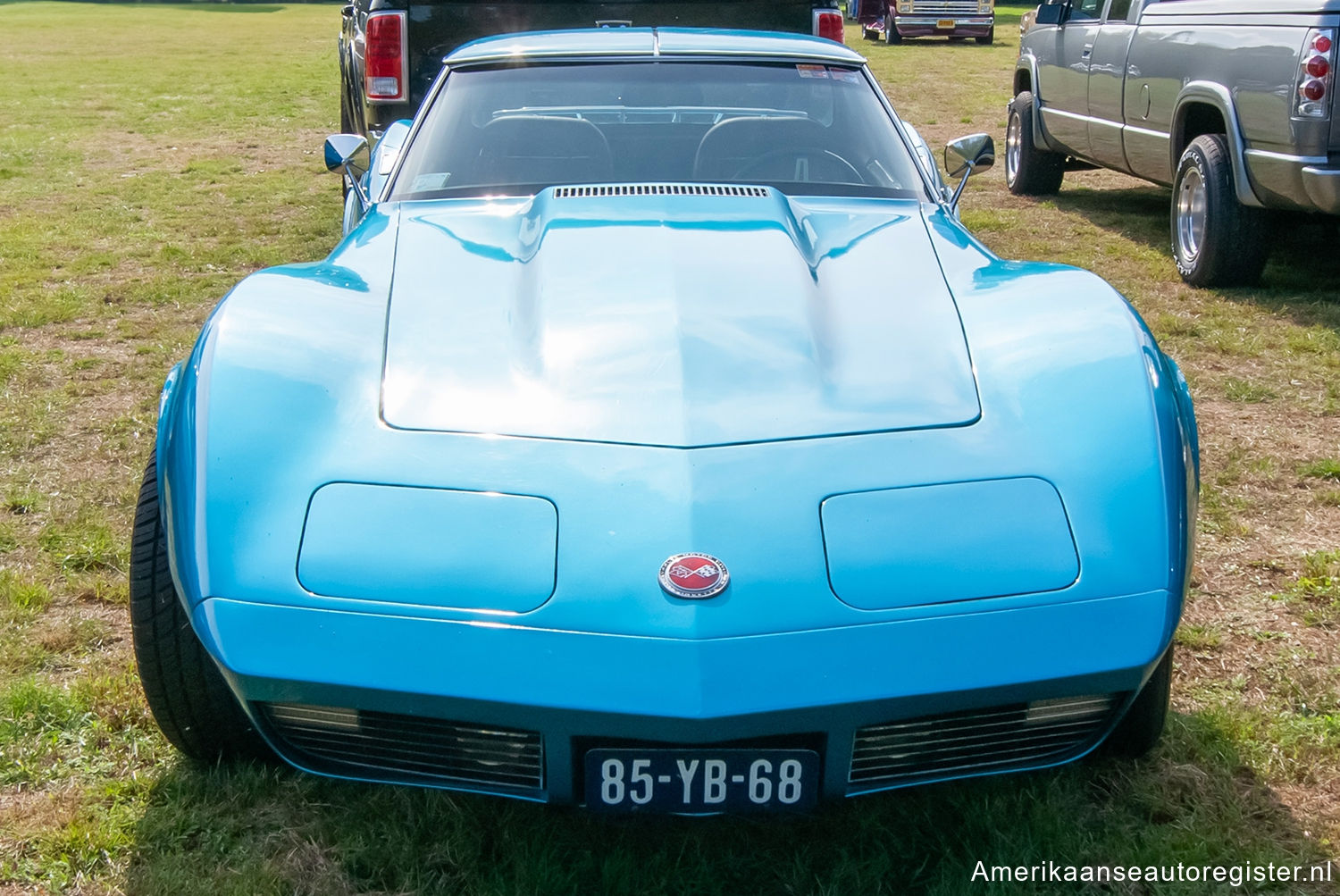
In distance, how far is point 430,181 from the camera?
335 cm

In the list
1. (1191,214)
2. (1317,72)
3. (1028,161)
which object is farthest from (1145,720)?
(1028,161)

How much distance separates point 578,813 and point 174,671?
756 mm

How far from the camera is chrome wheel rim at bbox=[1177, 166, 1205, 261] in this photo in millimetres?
6156

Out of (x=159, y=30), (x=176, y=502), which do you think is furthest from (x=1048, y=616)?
(x=159, y=30)

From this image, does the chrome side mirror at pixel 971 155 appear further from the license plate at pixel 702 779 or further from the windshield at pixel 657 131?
the license plate at pixel 702 779

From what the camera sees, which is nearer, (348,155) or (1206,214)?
(348,155)

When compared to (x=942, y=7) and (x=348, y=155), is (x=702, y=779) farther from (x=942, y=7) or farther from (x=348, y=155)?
(x=942, y=7)

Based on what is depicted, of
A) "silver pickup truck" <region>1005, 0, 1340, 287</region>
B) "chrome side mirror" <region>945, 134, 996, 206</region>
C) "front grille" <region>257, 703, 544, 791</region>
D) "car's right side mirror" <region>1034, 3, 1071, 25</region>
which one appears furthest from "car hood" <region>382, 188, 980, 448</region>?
"car's right side mirror" <region>1034, 3, 1071, 25</region>

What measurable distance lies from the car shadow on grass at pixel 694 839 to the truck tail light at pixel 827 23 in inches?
225

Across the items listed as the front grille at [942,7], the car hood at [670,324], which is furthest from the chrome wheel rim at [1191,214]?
the front grille at [942,7]

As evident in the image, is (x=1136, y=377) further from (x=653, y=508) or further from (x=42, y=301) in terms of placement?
(x=42, y=301)

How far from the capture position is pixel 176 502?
2.05m

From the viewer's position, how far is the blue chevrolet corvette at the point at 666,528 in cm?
182

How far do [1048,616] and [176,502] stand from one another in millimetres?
1372
